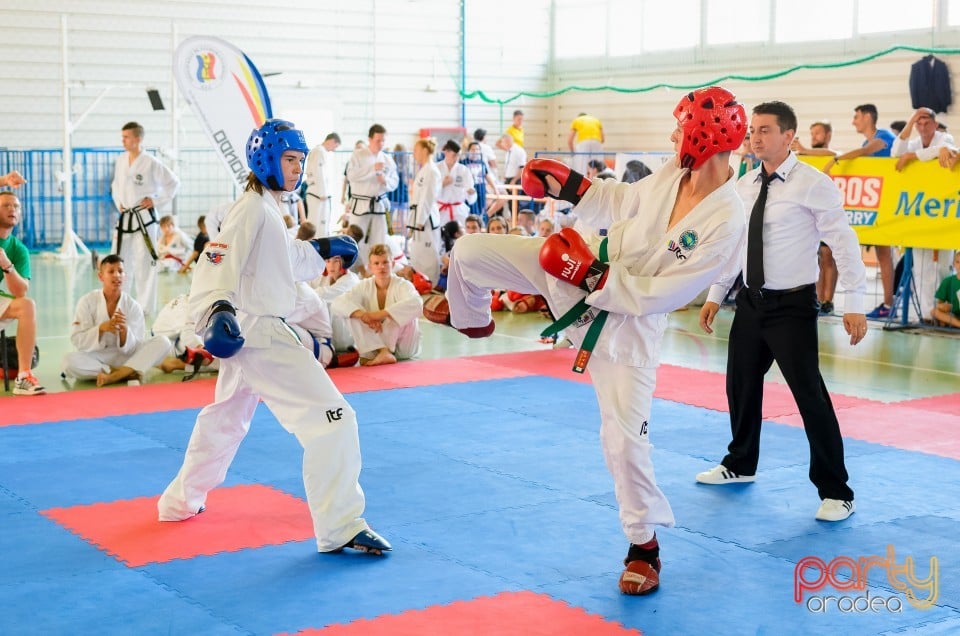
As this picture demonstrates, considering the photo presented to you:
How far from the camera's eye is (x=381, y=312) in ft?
28.9

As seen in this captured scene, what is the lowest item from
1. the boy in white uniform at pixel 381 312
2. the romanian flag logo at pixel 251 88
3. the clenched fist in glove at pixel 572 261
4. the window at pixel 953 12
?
the boy in white uniform at pixel 381 312

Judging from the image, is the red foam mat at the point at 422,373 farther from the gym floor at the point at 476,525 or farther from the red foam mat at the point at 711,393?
the red foam mat at the point at 711,393

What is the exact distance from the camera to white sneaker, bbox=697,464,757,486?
5.52m

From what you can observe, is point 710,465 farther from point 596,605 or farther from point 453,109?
point 453,109

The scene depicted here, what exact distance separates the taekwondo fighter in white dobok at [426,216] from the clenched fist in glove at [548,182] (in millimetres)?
8592

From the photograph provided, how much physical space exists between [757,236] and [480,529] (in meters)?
1.90

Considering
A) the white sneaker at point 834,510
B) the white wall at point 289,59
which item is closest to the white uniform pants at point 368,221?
the white wall at point 289,59

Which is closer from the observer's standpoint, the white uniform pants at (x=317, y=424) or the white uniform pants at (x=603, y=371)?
the white uniform pants at (x=603, y=371)

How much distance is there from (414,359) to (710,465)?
3.75 meters

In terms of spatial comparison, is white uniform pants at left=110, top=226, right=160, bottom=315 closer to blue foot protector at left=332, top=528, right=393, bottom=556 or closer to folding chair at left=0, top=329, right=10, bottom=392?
folding chair at left=0, top=329, right=10, bottom=392

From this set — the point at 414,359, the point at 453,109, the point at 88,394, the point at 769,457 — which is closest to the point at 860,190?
the point at 414,359

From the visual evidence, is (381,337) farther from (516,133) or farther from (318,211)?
(516,133)

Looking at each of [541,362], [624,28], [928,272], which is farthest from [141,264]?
[624,28]

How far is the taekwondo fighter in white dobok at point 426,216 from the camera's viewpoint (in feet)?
41.7
